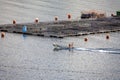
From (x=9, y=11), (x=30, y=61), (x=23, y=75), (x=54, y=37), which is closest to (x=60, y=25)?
(x=54, y=37)

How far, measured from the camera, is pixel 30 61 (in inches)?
3132

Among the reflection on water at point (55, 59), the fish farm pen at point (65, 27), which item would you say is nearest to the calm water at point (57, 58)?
the reflection on water at point (55, 59)

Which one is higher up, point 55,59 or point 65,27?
point 65,27

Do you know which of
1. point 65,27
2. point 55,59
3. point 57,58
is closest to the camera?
point 55,59

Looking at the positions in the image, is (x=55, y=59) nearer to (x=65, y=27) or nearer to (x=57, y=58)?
(x=57, y=58)

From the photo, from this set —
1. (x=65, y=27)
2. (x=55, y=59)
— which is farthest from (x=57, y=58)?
(x=65, y=27)

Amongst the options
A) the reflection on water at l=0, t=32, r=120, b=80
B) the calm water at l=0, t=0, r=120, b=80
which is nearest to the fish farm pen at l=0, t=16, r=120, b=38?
the calm water at l=0, t=0, r=120, b=80

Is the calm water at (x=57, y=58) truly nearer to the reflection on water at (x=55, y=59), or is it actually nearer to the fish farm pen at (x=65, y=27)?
the reflection on water at (x=55, y=59)

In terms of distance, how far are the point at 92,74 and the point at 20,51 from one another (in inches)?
550

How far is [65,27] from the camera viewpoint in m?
106

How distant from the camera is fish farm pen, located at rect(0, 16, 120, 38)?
98.7 meters

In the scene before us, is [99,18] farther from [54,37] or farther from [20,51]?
[20,51]

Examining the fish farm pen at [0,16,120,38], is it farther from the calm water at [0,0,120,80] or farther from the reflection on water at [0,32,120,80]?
the reflection on water at [0,32,120,80]

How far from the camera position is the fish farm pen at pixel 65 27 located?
98.7m
